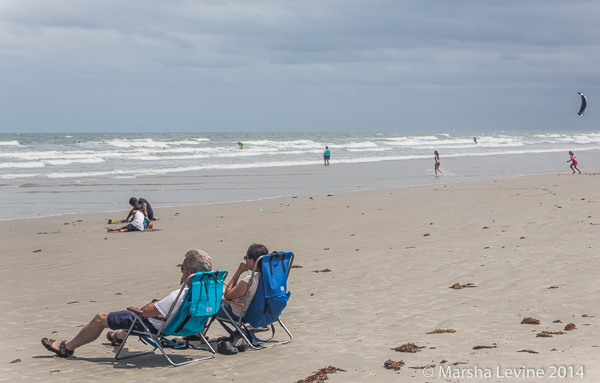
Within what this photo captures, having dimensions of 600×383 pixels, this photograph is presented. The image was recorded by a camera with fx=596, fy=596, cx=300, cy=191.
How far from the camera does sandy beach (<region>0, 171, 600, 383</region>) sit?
4738 mm

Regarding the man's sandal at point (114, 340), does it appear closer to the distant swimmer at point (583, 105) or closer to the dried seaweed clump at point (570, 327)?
the dried seaweed clump at point (570, 327)

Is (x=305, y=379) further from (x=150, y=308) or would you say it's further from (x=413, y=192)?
(x=413, y=192)

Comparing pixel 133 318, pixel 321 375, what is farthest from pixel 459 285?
pixel 133 318

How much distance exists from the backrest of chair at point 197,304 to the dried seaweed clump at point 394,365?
152cm

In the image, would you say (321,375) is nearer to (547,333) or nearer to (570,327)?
(547,333)

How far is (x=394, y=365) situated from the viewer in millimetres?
4492

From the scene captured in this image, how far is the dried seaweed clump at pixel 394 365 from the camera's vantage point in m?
4.46

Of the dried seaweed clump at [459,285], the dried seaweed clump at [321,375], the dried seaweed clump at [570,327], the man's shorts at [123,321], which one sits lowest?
the dried seaweed clump at [321,375]

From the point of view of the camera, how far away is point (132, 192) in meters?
Answer: 20.5

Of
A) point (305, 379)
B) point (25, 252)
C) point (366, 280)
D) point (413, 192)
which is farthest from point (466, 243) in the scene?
point (413, 192)

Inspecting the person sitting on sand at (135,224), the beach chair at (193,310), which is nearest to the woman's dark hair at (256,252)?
the beach chair at (193,310)

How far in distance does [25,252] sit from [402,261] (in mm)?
6493

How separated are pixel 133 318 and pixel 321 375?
1750mm

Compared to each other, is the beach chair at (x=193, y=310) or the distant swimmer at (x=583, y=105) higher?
the distant swimmer at (x=583, y=105)
